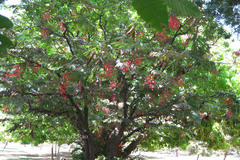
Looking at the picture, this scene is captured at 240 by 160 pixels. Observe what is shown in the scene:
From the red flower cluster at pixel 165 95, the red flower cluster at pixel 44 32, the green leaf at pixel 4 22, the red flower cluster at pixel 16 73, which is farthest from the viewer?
the red flower cluster at pixel 44 32

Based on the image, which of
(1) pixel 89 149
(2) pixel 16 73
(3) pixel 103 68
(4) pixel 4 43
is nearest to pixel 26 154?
(1) pixel 89 149

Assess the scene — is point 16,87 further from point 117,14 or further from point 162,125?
point 162,125

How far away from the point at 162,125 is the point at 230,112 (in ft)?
7.23

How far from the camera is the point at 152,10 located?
324 mm

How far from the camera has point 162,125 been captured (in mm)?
8508

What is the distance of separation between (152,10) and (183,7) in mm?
40

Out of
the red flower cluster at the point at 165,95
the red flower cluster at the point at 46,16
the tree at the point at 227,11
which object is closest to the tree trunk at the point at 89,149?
the red flower cluster at the point at 165,95

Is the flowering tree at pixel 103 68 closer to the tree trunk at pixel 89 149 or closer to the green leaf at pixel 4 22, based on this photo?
the tree trunk at pixel 89 149

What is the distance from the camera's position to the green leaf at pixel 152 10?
0.31 m

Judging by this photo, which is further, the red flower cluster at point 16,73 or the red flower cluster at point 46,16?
the red flower cluster at point 46,16

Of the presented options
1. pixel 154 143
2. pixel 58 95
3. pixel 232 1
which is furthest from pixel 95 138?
pixel 232 1

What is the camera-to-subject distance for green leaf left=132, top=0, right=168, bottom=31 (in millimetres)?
314

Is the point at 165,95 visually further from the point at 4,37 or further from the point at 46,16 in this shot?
the point at 4,37

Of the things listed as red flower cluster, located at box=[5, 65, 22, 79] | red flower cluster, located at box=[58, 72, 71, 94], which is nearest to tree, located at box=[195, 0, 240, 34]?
red flower cluster, located at box=[58, 72, 71, 94]
